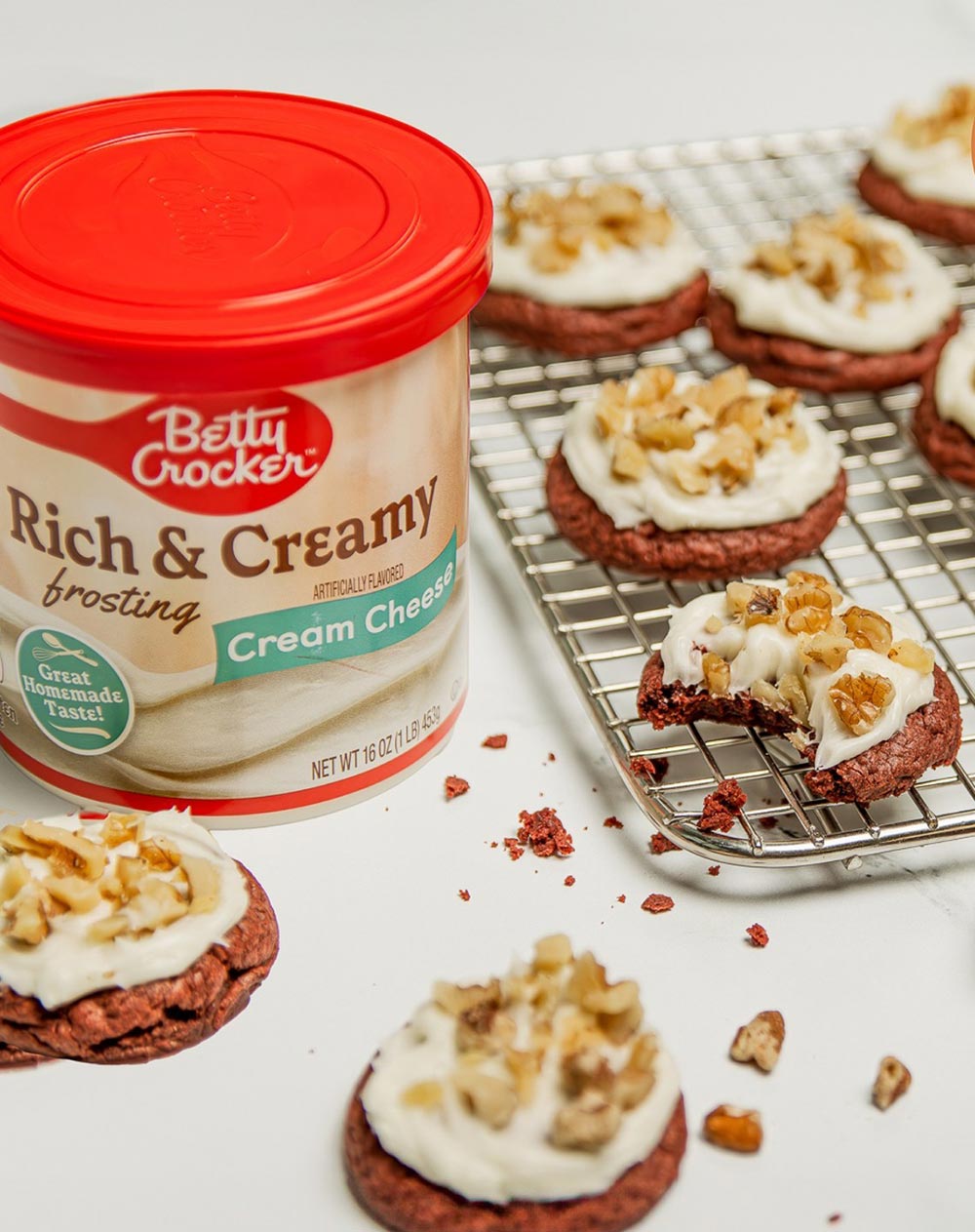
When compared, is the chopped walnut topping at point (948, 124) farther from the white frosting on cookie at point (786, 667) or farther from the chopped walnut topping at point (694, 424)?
the white frosting on cookie at point (786, 667)

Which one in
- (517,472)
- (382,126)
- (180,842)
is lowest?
(517,472)

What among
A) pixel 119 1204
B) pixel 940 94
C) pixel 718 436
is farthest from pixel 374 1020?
pixel 940 94

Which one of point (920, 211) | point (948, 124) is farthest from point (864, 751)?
point (948, 124)

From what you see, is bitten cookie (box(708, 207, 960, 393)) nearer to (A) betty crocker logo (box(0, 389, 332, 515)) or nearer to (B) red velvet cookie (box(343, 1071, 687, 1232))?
(A) betty crocker logo (box(0, 389, 332, 515))

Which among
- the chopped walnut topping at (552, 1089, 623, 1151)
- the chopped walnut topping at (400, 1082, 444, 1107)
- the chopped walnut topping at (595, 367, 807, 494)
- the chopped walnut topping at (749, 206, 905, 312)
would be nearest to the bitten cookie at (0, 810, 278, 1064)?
the chopped walnut topping at (400, 1082, 444, 1107)

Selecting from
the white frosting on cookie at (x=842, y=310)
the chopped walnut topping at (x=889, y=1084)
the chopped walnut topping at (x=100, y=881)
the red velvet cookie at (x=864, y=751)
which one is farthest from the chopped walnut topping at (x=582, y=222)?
the chopped walnut topping at (x=889, y=1084)

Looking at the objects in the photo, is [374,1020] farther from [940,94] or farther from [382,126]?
[940,94]

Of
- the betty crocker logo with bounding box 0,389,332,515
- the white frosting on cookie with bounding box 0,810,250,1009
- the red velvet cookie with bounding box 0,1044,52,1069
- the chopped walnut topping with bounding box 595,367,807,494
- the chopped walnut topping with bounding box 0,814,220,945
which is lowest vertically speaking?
the red velvet cookie with bounding box 0,1044,52,1069
